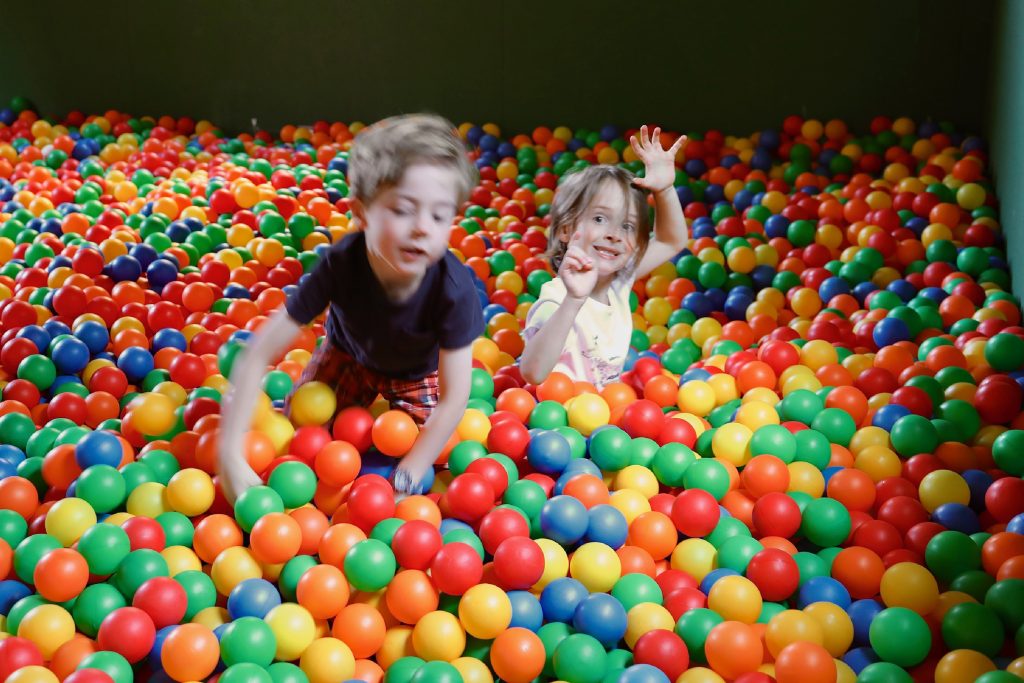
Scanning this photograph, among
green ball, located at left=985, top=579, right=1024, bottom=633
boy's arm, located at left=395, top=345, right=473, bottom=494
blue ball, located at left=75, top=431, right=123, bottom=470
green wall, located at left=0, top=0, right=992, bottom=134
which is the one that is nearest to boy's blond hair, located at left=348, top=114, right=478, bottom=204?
boy's arm, located at left=395, top=345, right=473, bottom=494

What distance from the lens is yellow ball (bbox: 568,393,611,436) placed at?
1.96m

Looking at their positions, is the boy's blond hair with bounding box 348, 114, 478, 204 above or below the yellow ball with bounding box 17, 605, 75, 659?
above

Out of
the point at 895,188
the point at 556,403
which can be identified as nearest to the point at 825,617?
the point at 556,403

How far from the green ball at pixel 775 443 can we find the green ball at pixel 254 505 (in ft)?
2.84

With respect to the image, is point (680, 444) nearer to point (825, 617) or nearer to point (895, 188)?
point (825, 617)

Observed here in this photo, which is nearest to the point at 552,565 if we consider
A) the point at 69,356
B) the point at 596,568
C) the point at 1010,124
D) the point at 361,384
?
the point at 596,568

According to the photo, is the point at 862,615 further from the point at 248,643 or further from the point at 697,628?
the point at 248,643

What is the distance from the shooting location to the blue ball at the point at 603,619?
1.44 meters

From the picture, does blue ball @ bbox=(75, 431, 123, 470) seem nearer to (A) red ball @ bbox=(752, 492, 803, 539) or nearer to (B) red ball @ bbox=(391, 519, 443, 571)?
(B) red ball @ bbox=(391, 519, 443, 571)

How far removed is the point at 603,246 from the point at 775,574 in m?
0.84

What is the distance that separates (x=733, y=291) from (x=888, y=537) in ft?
4.04

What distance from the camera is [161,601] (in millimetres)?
1412

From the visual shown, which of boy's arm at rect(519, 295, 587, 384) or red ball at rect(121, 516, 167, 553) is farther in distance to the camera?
boy's arm at rect(519, 295, 587, 384)

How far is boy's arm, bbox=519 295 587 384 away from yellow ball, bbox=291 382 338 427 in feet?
1.36
